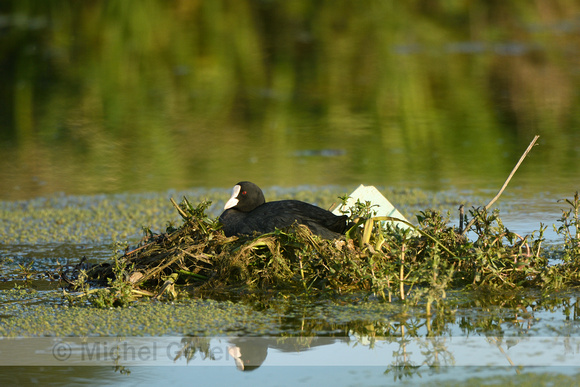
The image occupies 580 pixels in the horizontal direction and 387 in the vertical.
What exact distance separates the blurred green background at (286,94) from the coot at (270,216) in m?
2.24

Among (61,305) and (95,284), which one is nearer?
(61,305)

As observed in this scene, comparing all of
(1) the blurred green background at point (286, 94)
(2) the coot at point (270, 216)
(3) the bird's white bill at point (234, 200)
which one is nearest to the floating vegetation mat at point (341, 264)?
(2) the coot at point (270, 216)

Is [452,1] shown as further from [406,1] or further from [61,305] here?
[61,305]

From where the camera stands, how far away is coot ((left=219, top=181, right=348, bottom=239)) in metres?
6.02

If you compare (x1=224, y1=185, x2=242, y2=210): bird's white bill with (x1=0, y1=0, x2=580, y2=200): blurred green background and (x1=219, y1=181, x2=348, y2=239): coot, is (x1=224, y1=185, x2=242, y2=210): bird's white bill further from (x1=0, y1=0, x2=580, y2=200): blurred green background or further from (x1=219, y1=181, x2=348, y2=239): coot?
(x1=0, y1=0, x2=580, y2=200): blurred green background

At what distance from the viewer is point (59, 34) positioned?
17.4m

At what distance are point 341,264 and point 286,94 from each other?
742 centimetres

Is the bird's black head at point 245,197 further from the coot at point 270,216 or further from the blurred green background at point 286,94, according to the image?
the blurred green background at point 286,94

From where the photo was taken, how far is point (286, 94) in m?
12.7

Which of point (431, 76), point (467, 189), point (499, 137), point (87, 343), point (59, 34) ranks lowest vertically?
point (87, 343)

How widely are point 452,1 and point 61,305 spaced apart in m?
14.3

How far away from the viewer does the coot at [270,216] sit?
602 centimetres

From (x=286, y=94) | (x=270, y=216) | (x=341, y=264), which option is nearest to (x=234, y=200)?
(x=270, y=216)

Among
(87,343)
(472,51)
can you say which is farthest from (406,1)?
(87,343)
